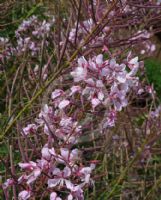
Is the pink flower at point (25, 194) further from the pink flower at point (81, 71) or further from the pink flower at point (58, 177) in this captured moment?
the pink flower at point (81, 71)

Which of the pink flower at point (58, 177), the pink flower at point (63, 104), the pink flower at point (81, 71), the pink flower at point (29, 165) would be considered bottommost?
the pink flower at point (58, 177)

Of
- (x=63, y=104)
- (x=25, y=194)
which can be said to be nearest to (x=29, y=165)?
(x=25, y=194)

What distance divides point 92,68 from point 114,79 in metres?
0.06

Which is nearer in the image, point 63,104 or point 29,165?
point 29,165

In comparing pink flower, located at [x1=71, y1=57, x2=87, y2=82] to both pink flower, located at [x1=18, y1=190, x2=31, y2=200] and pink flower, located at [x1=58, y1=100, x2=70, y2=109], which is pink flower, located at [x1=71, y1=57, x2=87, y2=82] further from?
pink flower, located at [x1=18, y1=190, x2=31, y2=200]

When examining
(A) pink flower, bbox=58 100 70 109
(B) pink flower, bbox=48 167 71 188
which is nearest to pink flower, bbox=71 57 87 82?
(A) pink flower, bbox=58 100 70 109

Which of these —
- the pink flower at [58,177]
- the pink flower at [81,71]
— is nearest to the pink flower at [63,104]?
the pink flower at [81,71]

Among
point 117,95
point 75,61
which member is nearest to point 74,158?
point 117,95

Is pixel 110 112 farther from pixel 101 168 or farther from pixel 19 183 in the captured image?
pixel 101 168

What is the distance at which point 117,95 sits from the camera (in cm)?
110

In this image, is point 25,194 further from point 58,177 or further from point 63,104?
point 63,104

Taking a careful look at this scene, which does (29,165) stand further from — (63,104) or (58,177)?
(63,104)

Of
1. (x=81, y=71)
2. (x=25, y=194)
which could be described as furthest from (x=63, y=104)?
(x=25, y=194)

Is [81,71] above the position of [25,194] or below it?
above
